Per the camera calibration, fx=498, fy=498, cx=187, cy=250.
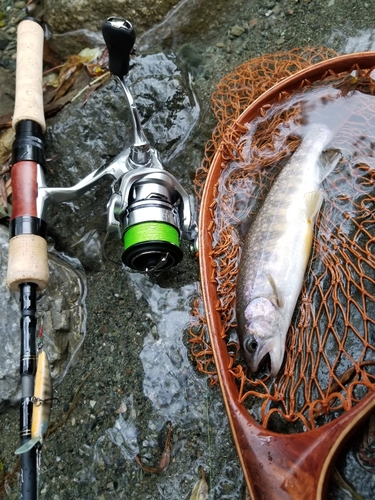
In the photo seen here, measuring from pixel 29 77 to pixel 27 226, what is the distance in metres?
1.09

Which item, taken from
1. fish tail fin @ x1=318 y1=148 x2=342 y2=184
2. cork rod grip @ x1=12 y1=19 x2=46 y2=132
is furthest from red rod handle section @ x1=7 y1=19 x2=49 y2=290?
fish tail fin @ x1=318 y1=148 x2=342 y2=184

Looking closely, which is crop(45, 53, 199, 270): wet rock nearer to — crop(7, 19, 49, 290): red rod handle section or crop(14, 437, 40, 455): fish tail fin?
crop(7, 19, 49, 290): red rod handle section

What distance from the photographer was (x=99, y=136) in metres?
3.47

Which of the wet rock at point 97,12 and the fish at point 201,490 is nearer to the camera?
the fish at point 201,490

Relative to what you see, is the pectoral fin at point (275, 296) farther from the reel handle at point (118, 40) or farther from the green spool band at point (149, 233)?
the reel handle at point (118, 40)

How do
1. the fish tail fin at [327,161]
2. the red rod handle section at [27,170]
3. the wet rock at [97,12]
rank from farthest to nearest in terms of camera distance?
the wet rock at [97,12], the fish tail fin at [327,161], the red rod handle section at [27,170]

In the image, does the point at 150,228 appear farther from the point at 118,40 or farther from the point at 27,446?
the point at 27,446

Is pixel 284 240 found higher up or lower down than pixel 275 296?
higher up

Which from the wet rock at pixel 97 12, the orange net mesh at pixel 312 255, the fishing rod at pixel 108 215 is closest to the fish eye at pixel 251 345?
the orange net mesh at pixel 312 255

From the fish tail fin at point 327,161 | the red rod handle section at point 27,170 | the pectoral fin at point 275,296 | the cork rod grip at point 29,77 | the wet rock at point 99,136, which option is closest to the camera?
the pectoral fin at point 275,296

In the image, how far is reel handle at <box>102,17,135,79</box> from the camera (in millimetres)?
2490

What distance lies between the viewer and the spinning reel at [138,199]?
2.53 meters

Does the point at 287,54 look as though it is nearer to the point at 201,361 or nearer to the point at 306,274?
the point at 306,274

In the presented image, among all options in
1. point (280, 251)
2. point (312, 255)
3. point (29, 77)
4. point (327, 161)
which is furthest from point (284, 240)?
point (29, 77)
